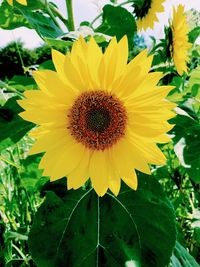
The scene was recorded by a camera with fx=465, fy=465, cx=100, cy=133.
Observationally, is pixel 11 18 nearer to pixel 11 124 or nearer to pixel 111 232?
pixel 11 124

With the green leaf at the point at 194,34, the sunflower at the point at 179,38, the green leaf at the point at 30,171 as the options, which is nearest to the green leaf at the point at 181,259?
the green leaf at the point at 30,171

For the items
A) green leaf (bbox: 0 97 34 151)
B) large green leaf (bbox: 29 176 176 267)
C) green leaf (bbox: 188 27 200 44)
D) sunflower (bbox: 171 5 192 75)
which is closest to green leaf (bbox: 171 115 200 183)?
large green leaf (bbox: 29 176 176 267)

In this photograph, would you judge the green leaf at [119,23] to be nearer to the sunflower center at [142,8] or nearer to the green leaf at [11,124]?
the sunflower center at [142,8]

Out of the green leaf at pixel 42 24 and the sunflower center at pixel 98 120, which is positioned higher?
the green leaf at pixel 42 24

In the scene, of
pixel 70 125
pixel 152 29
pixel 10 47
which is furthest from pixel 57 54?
pixel 10 47

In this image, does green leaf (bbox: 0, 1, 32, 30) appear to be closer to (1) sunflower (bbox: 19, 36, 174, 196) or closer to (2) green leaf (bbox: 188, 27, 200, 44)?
(1) sunflower (bbox: 19, 36, 174, 196)
